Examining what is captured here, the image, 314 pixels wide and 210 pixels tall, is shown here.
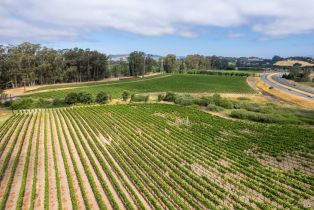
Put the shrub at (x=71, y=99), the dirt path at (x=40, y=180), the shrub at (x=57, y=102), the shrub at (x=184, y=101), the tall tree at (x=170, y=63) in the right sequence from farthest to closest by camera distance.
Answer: the tall tree at (x=170, y=63) → the shrub at (x=71, y=99) → the shrub at (x=57, y=102) → the shrub at (x=184, y=101) → the dirt path at (x=40, y=180)

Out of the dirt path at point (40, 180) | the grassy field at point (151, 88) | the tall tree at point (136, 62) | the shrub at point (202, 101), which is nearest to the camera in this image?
the dirt path at point (40, 180)

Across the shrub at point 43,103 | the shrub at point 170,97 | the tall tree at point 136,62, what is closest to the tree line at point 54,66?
the tall tree at point 136,62

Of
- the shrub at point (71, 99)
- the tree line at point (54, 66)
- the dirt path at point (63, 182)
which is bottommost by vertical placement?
the dirt path at point (63, 182)

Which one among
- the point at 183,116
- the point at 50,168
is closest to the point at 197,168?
the point at 50,168

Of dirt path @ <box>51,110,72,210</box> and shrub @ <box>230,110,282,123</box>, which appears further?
shrub @ <box>230,110,282,123</box>

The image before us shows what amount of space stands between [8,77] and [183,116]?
76.4 meters

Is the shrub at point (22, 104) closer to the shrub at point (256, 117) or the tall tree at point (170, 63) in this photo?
the shrub at point (256, 117)

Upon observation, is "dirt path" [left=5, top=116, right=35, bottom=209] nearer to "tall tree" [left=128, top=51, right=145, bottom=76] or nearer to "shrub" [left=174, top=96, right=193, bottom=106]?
"shrub" [left=174, top=96, right=193, bottom=106]

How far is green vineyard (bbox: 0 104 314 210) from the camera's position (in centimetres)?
1955

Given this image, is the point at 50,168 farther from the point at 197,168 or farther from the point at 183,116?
the point at 183,116

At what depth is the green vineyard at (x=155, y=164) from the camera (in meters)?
19.5

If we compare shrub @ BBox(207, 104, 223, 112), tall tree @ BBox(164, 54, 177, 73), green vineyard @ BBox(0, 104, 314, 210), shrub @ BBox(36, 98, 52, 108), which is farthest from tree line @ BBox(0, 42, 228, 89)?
shrub @ BBox(207, 104, 223, 112)

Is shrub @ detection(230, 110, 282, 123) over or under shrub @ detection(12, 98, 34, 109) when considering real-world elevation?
under

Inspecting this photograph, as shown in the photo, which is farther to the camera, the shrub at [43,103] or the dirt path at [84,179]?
the shrub at [43,103]
